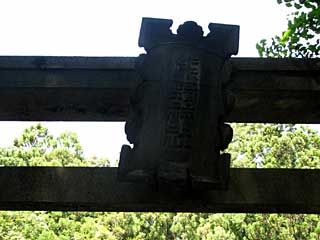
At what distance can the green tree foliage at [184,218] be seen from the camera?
10.5 m

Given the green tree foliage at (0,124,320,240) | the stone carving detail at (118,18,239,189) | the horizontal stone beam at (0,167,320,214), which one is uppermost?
the green tree foliage at (0,124,320,240)

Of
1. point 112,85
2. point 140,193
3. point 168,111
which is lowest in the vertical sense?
point 140,193

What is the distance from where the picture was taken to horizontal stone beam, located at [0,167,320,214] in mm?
2133

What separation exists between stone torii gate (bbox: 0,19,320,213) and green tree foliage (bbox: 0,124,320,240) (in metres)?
6.23

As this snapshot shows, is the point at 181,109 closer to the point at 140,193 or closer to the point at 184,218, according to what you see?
the point at 140,193

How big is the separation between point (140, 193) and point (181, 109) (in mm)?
489

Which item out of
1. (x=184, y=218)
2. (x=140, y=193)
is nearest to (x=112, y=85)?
(x=140, y=193)

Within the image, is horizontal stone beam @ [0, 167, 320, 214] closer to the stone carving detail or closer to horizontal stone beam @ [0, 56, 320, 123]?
the stone carving detail

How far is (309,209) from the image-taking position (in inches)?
87.7

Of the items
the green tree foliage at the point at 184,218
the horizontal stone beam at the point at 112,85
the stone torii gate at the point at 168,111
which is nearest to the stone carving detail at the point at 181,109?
the stone torii gate at the point at 168,111

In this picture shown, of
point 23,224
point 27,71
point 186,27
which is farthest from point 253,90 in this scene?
point 23,224

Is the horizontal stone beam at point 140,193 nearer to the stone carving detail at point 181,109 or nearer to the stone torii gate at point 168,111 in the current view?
the stone torii gate at point 168,111

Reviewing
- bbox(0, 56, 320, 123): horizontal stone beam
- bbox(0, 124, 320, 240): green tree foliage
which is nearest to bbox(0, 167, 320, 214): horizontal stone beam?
bbox(0, 56, 320, 123): horizontal stone beam

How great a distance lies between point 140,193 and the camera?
7.02ft
